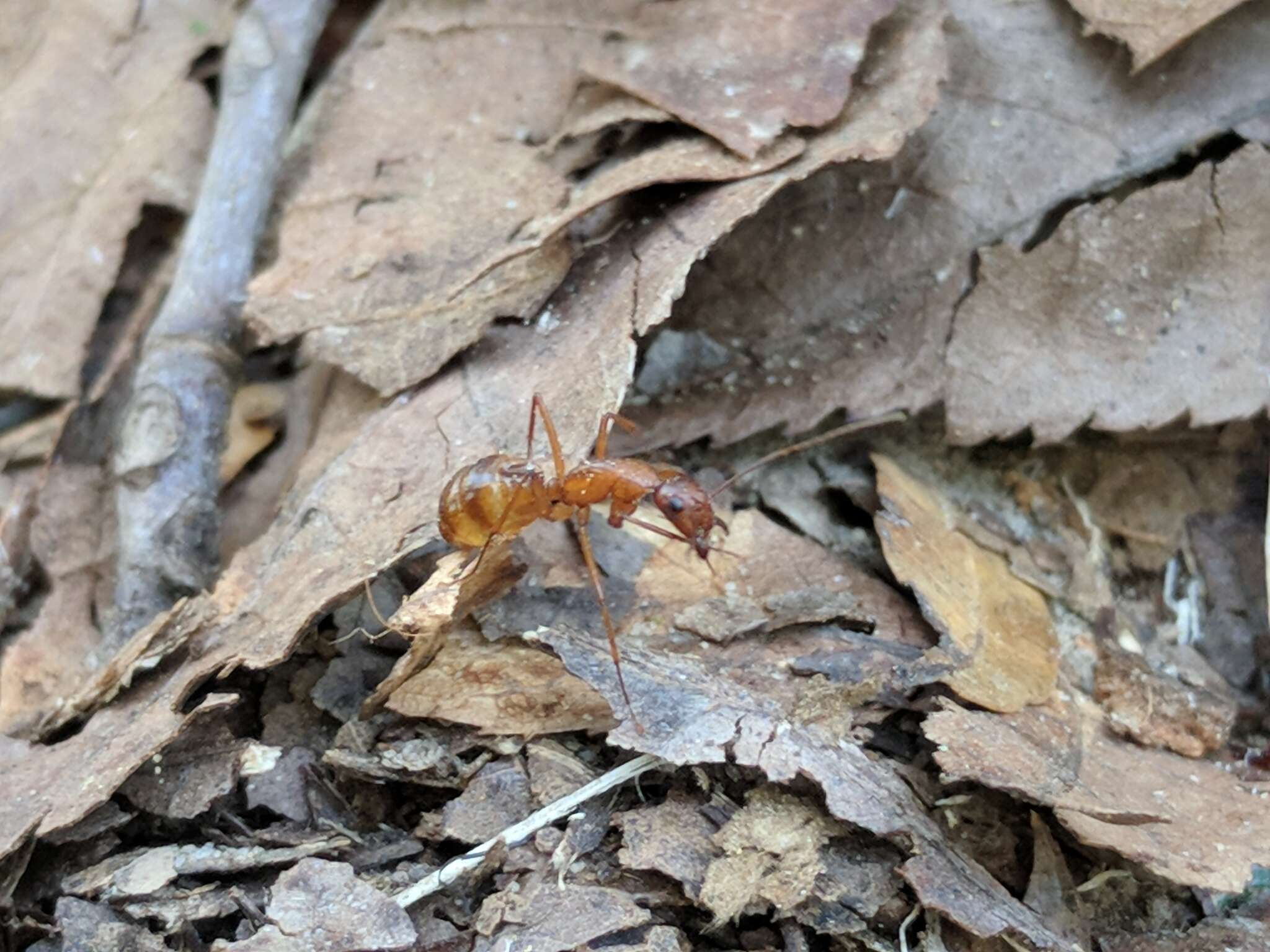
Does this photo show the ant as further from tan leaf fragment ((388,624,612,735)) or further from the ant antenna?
tan leaf fragment ((388,624,612,735))

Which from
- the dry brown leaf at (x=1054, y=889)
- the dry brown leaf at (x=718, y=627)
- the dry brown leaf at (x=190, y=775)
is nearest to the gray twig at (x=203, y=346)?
the dry brown leaf at (x=190, y=775)

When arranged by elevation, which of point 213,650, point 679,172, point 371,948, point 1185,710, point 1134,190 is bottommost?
point 1185,710

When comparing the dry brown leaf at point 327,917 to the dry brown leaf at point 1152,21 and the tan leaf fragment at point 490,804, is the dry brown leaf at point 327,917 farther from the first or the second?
the dry brown leaf at point 1152,21

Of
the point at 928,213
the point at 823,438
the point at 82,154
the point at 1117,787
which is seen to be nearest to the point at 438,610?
the point at 823,438

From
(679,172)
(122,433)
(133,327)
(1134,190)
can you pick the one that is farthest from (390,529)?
(1134,190)

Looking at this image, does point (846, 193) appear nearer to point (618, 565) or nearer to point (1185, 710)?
point (618, 565)
